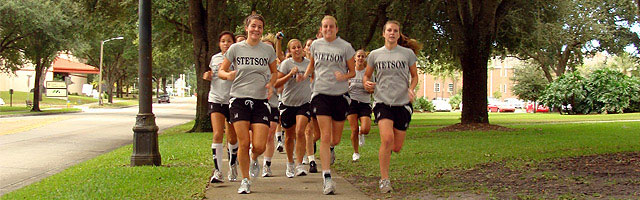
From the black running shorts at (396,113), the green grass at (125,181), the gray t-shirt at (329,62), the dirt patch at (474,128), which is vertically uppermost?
the gray t-shirt at (329,62)

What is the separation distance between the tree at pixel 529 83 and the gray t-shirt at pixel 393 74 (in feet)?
184

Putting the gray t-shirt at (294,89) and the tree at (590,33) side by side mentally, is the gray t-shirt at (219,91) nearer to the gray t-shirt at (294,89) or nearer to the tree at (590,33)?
the gray t-shirt at (294,89)

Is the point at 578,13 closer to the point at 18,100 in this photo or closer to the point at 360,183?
the point at 360,183

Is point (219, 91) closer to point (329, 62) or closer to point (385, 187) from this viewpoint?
point (329, 62)

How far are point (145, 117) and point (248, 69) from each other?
3345mm

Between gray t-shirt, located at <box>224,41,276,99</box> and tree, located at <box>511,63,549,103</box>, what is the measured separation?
2235 inches

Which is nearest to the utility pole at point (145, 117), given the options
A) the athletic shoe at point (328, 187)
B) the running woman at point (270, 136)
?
the running woman at point (270, 136)

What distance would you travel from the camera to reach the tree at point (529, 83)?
6056 centimetres

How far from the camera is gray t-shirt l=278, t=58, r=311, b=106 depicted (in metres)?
8.51

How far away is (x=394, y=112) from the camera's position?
723cm

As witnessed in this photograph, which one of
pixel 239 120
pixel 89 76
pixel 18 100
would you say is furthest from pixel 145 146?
pixel 89 76

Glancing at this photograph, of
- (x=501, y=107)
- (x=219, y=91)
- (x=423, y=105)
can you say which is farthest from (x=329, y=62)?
(x=501, y=107)

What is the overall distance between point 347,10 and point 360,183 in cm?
1123

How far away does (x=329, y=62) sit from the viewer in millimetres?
7465
